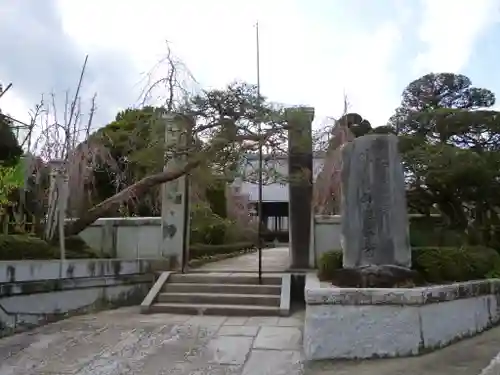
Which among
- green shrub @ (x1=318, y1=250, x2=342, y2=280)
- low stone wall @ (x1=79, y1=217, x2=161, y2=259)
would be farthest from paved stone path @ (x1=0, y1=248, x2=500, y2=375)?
low stone wall @ (x1=79, y1=217, x2=161, y2=259)

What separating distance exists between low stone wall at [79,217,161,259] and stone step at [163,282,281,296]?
1878 mm

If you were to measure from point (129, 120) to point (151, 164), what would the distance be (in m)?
8.68

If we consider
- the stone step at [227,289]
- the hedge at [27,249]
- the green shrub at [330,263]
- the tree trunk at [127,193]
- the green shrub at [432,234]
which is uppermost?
the tree trunk at [127,193]

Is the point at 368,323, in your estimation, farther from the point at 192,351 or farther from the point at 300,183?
the point at 300,183

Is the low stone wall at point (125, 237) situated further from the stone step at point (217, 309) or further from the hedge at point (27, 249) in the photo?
the stone step at point (217, 309)

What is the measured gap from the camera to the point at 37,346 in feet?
21.0

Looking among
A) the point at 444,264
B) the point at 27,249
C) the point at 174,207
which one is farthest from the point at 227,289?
the point at 444,264

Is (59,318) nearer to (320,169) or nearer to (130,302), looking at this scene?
(130,302)

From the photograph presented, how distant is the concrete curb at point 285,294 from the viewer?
809 centimetres

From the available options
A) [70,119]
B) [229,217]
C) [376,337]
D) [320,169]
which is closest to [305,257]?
[320,169]

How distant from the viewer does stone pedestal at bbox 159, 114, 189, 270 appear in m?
10.6

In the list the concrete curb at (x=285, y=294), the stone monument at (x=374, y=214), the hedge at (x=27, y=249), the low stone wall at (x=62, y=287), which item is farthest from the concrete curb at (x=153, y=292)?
the stone monument at (x=374, y=214)

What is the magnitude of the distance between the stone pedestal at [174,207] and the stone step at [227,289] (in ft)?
4.22

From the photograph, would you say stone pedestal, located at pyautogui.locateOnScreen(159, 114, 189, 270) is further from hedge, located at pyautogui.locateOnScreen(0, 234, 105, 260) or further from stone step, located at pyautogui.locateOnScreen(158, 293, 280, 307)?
hedge, located at pyautogui.locateOnScreen(0, 234, 105, 260)
